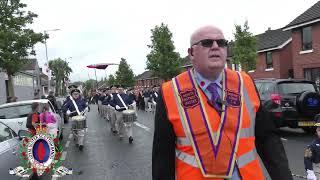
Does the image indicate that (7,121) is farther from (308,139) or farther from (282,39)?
(282,39)

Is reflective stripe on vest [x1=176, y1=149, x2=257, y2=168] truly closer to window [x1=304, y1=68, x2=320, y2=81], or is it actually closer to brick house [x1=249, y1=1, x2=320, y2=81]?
brick house [x1=249, y1=1, x2=320, y2=81]

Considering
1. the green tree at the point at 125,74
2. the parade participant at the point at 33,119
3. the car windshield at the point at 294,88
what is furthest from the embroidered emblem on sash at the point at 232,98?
the green tree at the point at 125,74

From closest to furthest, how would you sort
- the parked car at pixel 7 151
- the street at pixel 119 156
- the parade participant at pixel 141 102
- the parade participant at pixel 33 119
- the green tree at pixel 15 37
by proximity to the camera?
the parked car at pixel 7 151
the street at pixel 119 156
the parade participant at pixel 33 119
the green tree at pixel 15 37
the parade participant at pixel 141 102

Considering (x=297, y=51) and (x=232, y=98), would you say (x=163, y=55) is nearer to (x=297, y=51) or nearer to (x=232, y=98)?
(x=297, y=51)

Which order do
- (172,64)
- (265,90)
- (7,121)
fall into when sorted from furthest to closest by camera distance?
(172,64) < (265,90) < (7,121)

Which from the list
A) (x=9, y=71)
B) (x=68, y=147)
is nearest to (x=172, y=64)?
(x=9, y=71)

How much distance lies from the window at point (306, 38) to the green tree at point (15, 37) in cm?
1720

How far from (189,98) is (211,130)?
0.78 ft

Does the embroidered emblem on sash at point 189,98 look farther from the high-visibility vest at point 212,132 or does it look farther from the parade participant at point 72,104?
the parade participant at point 72,104

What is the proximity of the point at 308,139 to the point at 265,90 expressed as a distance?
1.95 m

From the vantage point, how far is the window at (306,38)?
1235 inches

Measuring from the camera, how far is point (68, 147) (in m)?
14.6

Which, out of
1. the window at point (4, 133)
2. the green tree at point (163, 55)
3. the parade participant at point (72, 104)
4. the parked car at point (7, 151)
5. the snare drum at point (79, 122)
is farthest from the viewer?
the green tree at point (163, 55)

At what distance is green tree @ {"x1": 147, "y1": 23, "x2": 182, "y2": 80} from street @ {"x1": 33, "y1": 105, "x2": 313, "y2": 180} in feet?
120
